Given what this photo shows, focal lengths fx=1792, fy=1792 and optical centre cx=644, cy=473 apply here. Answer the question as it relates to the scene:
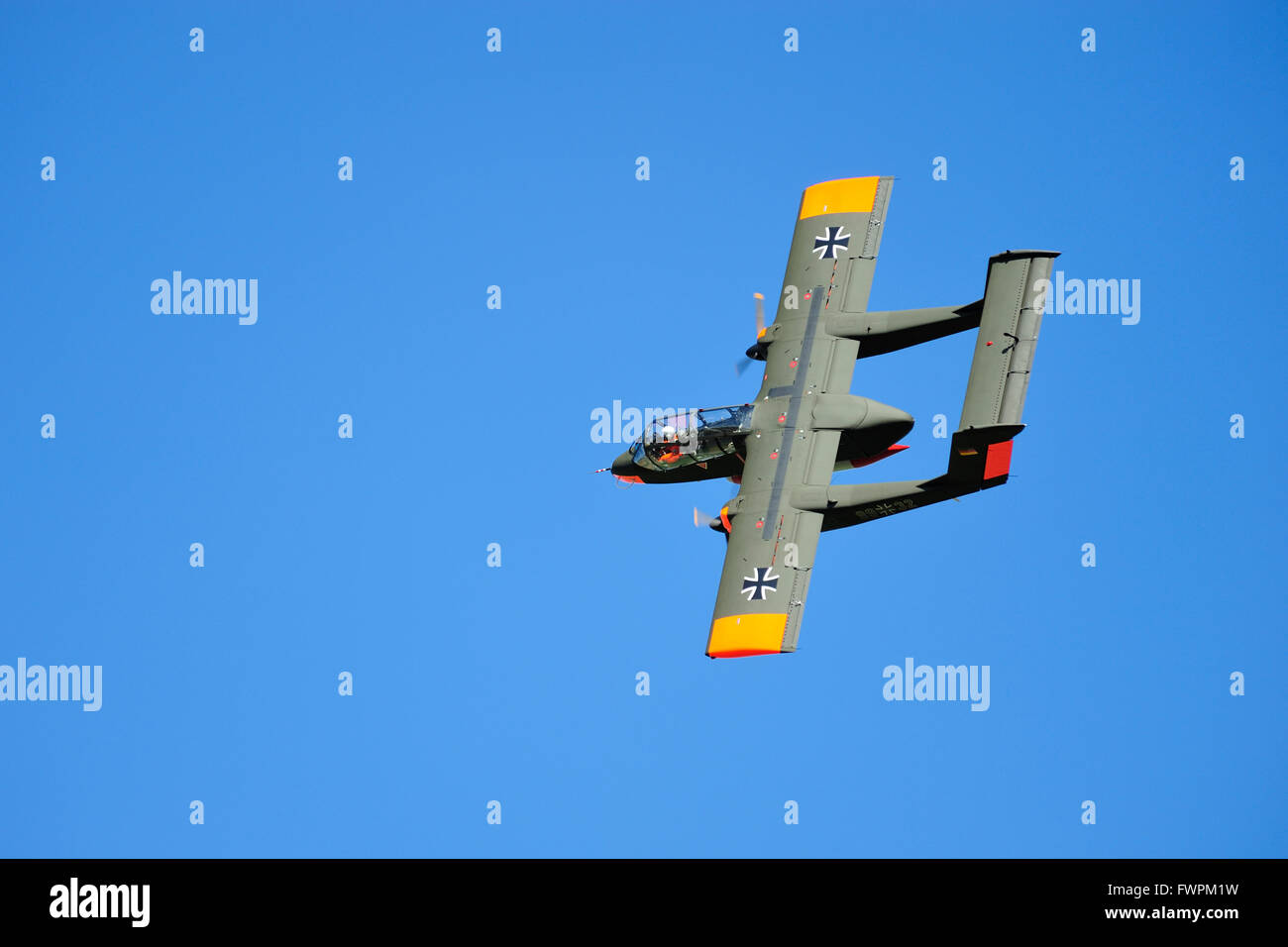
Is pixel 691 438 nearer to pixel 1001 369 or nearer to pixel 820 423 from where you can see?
pixel 820 423

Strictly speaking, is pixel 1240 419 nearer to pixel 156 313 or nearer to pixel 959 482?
pixel 959 482

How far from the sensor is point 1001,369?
5547cm

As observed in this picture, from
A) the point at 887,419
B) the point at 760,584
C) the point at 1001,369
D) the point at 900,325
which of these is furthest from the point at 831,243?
the point at 760,584

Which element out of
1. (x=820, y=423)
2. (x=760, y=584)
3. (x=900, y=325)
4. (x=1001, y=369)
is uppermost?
(x=900, y=325)

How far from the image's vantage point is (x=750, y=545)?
5541 centimetres

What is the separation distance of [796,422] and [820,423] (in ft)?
2.65

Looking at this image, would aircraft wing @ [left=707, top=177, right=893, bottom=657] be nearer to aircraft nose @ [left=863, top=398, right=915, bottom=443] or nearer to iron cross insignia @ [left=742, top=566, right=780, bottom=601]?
iron cross insignia @ [left=742, top=566, right=780, bottom=601]

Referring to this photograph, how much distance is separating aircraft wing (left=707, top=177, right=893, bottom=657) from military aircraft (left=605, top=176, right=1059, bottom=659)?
0.14ft

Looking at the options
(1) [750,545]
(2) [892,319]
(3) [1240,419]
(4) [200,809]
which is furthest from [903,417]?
(4) [200,809]

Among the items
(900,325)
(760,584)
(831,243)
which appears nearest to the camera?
(760,584)

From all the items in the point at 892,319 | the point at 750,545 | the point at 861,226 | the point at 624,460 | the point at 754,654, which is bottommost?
the point at 754,654

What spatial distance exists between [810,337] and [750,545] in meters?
8.54

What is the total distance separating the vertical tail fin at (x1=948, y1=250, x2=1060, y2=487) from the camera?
181 ft

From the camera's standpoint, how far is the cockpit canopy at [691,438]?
5894cm
